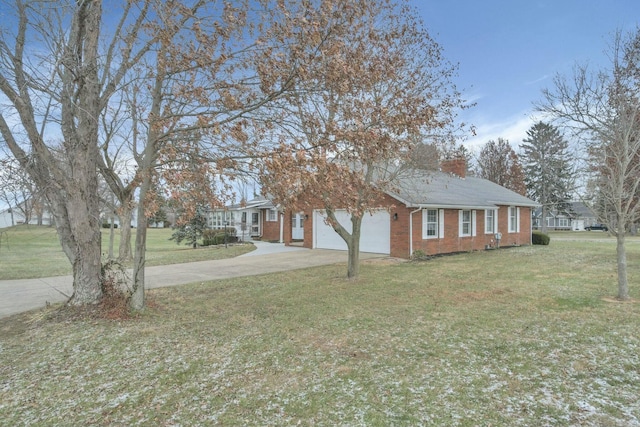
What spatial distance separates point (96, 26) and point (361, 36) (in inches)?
216

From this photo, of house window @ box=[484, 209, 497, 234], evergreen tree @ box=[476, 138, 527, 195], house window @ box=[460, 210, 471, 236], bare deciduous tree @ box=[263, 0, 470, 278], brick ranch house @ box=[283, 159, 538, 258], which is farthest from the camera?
evergreen tree @ box=[476, 138, 527, 195]

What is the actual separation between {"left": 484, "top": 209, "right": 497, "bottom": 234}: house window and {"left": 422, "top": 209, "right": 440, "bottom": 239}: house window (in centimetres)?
459

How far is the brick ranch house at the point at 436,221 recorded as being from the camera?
15234 millimetres

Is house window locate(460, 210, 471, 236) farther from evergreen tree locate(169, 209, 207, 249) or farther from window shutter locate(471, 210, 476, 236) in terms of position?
evergreen tree locate(169, 209, 207, 249)

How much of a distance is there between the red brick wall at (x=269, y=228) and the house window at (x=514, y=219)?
47.6ft

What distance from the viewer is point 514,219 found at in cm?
2153

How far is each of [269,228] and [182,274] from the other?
14764 millimetres

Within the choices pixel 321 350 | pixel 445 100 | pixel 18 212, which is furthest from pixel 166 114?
pixel 445 100

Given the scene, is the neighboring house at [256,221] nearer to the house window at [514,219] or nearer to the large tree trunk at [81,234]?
the house window at [514,219]

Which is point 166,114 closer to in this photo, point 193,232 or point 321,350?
point 321,350

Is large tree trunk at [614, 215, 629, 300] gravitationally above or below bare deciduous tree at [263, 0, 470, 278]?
below

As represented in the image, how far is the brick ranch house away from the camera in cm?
1523

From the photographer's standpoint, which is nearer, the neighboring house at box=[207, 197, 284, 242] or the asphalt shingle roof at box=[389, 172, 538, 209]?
the asphalt shingle roof at box=[389, 172, 538, 209]

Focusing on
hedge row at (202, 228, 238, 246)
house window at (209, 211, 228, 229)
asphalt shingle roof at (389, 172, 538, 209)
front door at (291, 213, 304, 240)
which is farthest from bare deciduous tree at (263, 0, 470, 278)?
house window at (209, 211, 228, 229)
